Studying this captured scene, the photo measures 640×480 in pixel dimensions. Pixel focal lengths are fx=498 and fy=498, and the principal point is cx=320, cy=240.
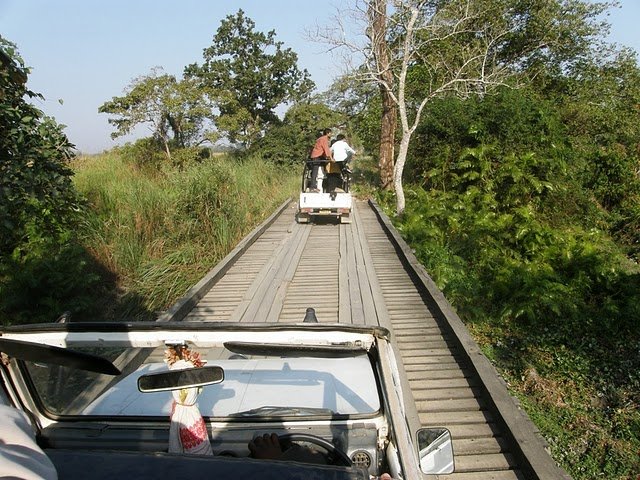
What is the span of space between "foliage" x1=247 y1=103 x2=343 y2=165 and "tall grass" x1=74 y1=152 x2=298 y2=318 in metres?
10.8

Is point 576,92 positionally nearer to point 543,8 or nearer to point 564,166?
point 543,8

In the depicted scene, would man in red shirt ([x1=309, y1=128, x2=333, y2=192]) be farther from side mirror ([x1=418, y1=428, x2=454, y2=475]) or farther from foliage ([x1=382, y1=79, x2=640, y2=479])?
side mirror ([x1=418, y1=428, x2=454, y2=475])

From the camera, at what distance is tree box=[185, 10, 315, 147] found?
2662cm

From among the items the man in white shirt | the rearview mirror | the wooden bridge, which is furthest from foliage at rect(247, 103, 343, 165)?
the rearview mirror

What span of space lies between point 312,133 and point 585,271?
705 inches

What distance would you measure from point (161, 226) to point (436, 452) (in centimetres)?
955

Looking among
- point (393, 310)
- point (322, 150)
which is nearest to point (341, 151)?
point (322, 150)

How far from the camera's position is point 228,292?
24.7 feet

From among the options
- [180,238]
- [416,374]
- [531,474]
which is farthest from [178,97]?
[531,474]

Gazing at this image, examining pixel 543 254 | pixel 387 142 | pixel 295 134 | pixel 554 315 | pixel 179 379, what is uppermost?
pixel 295 134

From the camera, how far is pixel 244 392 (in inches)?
101

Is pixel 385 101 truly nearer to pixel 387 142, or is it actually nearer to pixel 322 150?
pixel 387 142

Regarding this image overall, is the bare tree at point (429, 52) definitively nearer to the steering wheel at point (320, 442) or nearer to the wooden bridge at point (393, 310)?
the wooden bridge at point (393, 310)

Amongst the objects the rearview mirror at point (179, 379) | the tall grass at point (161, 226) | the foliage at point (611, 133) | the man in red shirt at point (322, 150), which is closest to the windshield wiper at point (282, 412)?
the rearview mirror at point (179, 379)
